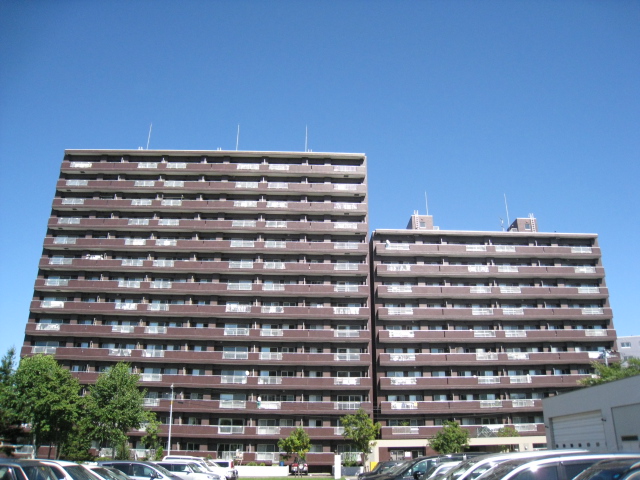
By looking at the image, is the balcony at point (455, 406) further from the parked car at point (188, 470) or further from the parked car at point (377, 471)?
the parked car at point (188, 470)

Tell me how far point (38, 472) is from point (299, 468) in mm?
45528

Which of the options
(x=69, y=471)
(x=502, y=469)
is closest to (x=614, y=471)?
(x=502, y=469)

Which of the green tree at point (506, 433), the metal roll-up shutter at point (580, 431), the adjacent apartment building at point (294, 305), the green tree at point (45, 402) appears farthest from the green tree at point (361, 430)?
the metal roll-up shutter at point (580, 431)

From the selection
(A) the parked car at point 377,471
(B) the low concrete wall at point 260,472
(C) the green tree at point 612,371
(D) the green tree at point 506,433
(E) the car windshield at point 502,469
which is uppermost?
(C) the green tree at point 612,371

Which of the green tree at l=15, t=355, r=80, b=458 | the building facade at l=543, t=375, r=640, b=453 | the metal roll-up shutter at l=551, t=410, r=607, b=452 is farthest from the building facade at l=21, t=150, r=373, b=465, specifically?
the building facade at l=543, t=375, r=640, b=453

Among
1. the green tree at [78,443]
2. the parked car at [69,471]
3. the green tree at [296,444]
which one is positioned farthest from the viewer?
the green tree at [296,444]

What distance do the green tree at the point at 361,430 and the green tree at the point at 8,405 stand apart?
3031 cm

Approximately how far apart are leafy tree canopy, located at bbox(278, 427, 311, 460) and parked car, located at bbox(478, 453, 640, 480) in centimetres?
4688

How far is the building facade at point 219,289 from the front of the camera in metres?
60.6

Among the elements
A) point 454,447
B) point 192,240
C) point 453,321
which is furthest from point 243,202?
point 454,447

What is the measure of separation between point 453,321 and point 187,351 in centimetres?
3148

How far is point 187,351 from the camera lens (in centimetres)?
6197

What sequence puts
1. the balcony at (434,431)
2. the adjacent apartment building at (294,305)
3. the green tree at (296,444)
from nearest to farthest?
the green tree at (296,444)
the balcony at (434,431)
the adjacent apartment building at (294,305)

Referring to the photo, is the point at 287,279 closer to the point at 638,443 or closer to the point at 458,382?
the point at 458,382
